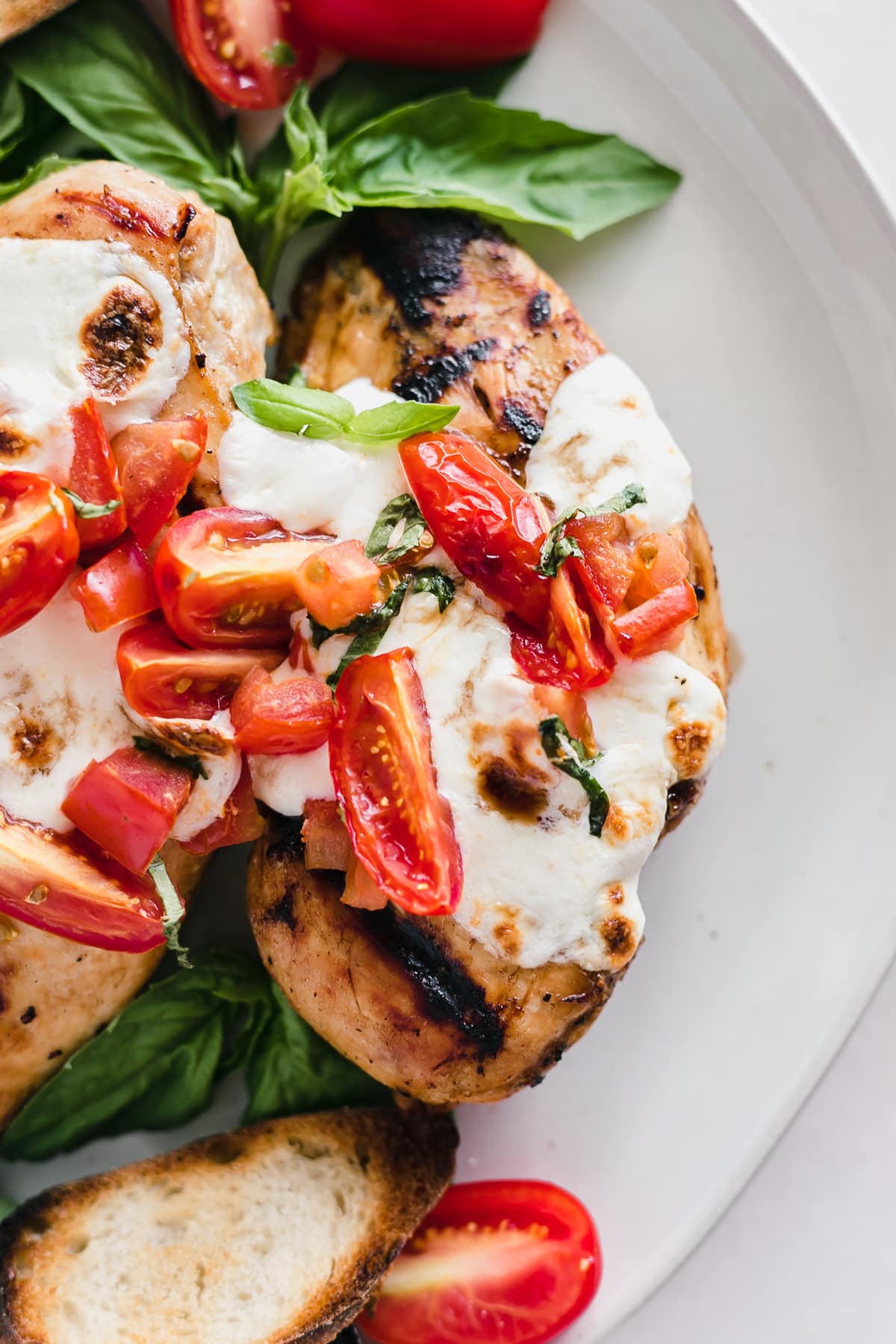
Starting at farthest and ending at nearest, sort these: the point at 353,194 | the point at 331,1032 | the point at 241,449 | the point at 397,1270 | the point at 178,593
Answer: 1. the point at 397,1270
2. the point at 353,194
3. the point at 331,1032
4. the point at 241,449
5. the point at 178,593

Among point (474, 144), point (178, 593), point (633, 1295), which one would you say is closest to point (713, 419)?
point (474, 144)

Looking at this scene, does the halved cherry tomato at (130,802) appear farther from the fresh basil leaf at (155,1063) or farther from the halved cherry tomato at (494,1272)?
the halved cherry tomato at (494,1272)

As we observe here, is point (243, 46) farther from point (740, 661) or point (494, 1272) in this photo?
point (494, 1272)

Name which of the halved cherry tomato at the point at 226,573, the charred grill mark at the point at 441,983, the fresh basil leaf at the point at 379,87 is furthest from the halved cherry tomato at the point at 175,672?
the fresh basil leaf at the point at 379,87

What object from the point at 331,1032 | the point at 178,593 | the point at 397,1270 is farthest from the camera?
the point at 397,1270

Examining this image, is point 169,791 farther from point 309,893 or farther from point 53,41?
point 53,41

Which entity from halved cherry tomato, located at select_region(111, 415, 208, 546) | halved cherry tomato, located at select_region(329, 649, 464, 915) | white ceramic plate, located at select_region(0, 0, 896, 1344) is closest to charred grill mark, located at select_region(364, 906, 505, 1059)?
halved cherry tomato, located at select_region(329, 649, 464, 915)

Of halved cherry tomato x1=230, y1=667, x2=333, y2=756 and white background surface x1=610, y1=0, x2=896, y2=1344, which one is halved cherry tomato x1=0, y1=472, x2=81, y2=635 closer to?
halved cherry tomato x1=230, y1=667, x2=333, y2=756
